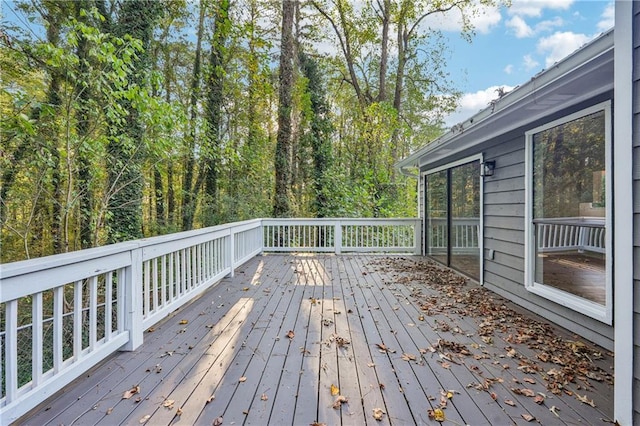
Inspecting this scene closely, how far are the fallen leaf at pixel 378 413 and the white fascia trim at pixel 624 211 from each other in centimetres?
121

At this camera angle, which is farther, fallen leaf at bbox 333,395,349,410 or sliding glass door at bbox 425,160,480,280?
sliding glass door at bbox 425,160,480,280

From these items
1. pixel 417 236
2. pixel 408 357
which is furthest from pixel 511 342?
pixel 417 236

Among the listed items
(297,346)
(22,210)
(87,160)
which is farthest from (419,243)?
(22,210)

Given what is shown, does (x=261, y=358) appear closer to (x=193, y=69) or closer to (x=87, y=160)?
(x=87, y=160)

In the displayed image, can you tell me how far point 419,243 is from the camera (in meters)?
7.05

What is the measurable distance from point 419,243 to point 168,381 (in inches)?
236

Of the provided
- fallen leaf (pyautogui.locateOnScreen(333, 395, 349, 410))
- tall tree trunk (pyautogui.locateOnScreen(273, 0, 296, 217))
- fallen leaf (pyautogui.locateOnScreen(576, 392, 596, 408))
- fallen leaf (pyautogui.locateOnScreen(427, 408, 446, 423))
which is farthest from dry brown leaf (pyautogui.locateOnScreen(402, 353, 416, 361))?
tall tree trunk (pyautogui.locateOnScreen(273, 0, 296, 217))

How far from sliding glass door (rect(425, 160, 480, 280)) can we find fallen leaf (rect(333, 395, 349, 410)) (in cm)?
353

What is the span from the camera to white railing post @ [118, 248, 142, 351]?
2.44 meters

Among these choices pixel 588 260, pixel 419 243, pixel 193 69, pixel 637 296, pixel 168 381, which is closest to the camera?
pixel 637 296

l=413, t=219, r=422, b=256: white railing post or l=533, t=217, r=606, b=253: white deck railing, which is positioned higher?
l=533, t=217, r=606, b=253: white deck railing

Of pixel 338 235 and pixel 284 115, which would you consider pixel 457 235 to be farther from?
pixel 284 115

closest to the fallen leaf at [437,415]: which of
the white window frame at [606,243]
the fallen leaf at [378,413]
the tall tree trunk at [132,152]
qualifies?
the fallen leaf at [378,413]

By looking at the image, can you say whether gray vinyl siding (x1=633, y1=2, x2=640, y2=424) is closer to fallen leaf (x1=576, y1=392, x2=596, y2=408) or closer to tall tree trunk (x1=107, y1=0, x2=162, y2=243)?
fallen leaf (x1=576, y1=392, x2=596, y2=408)
